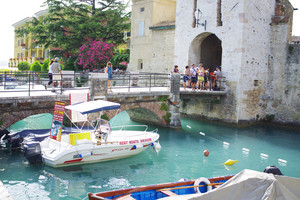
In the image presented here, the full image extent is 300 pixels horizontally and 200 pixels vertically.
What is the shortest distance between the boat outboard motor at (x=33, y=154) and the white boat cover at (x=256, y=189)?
803 centimetres

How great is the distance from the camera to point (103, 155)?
46.4 ft

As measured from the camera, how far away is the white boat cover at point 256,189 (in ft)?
23.1

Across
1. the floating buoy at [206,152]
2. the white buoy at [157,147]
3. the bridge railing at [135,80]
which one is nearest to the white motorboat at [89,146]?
the white buoy at [157,147]

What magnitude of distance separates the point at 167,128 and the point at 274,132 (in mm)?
7140

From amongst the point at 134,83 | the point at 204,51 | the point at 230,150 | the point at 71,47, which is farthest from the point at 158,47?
the point at 230,150

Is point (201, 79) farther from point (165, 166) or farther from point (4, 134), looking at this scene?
point (4, 134)

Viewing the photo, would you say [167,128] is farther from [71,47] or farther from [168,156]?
[71,47]

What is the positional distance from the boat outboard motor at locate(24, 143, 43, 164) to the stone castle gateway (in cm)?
1429

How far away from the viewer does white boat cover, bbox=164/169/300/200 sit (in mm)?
7047

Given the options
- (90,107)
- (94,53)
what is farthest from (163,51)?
(90,107)

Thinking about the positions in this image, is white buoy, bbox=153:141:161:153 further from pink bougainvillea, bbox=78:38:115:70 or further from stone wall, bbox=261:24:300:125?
pink bougainvillea, bbox=78:38:115:70

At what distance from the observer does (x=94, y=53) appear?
3350cm

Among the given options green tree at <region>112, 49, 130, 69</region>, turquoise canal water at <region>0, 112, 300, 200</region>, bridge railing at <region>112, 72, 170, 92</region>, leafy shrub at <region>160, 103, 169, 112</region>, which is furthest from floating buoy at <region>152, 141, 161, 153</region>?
green tree at <region>112, 49, 130, 69</region>

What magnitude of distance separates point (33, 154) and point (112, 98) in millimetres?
5725
